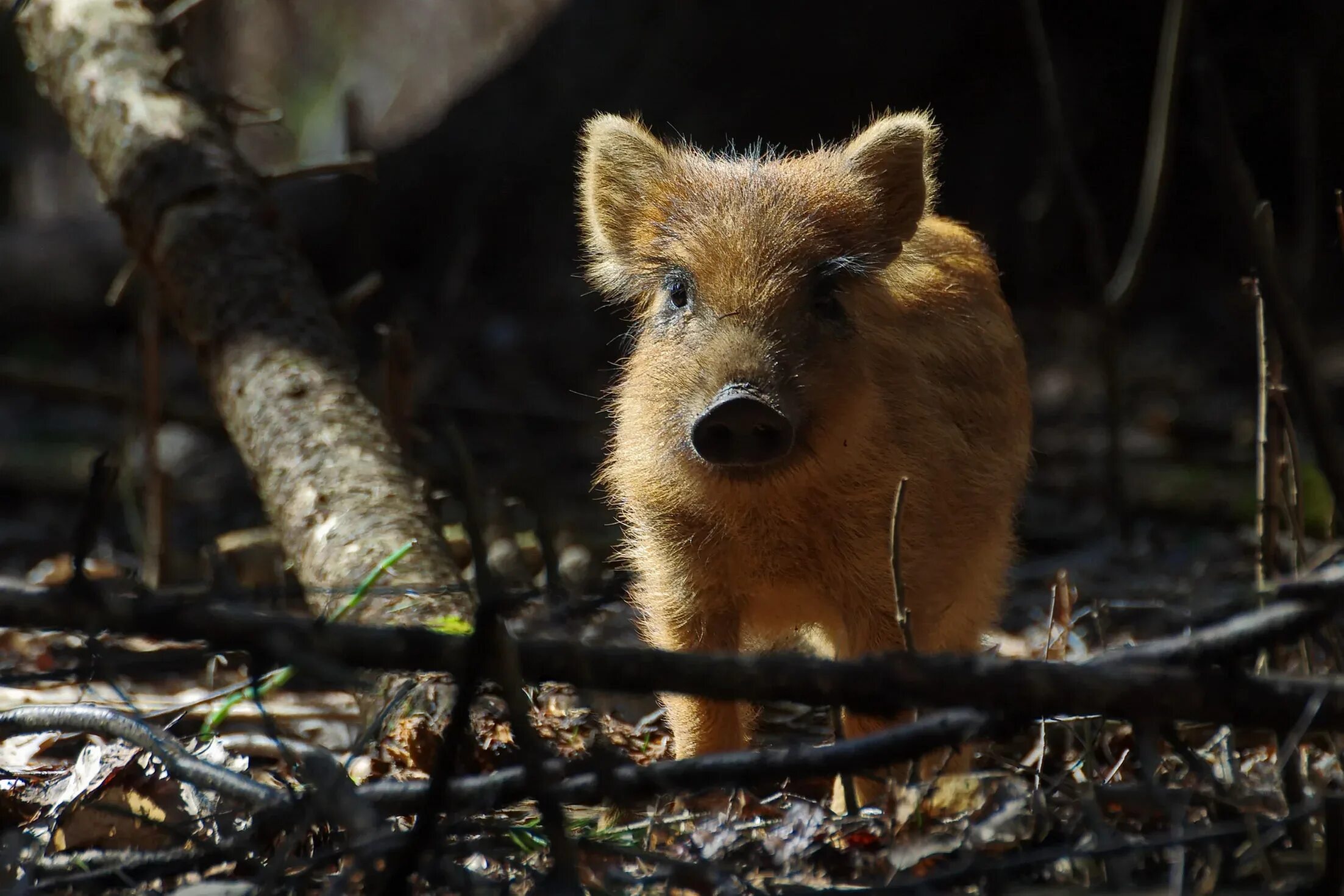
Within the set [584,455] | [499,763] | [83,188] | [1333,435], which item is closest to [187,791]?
[499,763]

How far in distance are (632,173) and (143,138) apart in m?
1.91

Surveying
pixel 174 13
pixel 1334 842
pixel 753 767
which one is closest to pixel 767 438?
pixel 753 767

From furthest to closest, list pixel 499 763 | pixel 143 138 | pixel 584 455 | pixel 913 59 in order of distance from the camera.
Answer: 1. pixel 913 59
2. pixel 584 455
3. pixel 143 138
4. pixel 499 763

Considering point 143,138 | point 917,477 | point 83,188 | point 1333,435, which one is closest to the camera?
point 1333,435

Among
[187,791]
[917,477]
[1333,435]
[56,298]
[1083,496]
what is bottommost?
[187,791]

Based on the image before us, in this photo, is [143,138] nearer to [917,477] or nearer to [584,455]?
[917,477]

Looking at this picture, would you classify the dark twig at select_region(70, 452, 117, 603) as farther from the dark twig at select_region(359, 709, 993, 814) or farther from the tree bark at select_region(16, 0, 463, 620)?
the tree bark at select_region(16, 0, 463, 620)

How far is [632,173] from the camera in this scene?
425 centimetres

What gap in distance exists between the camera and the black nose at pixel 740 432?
334 cm

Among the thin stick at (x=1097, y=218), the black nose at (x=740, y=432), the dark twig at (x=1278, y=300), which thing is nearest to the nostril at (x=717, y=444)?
the black nose at (x=740, y=432)

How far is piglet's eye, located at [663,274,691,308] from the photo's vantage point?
3.82 metres

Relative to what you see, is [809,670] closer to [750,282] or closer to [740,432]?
[740,432]

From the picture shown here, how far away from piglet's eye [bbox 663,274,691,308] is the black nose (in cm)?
55

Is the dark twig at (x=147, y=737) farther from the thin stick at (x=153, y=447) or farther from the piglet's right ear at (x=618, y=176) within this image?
the thin stick at (x=153, y=447)
